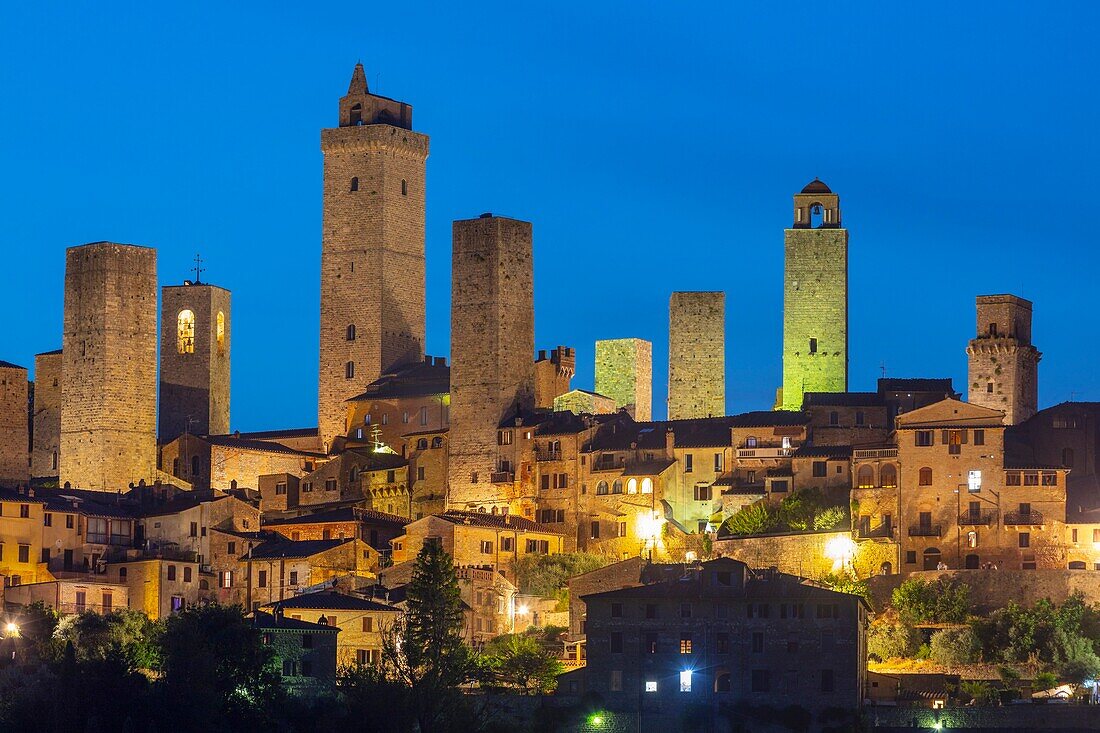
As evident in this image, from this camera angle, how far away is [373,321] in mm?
98875

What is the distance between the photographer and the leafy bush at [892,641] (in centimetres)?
7444

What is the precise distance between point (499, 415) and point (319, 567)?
394 inches

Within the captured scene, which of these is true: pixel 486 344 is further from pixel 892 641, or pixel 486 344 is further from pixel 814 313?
pixel 892 641

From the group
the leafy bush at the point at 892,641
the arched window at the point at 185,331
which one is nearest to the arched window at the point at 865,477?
the leafy bush at the point at 892,641

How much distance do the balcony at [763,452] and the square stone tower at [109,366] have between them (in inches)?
760

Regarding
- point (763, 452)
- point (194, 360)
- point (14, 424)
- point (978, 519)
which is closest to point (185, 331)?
point (194, 360)

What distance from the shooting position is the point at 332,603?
2972 inches

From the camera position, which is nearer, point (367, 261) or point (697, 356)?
point (697, 356)

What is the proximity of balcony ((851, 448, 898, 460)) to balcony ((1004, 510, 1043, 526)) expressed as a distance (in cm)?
367

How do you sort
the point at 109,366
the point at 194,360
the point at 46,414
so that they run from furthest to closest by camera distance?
the point at 194,360
the point at 46,414
the point at 109,366

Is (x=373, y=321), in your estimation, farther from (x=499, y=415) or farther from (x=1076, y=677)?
(x=1076, y=677)

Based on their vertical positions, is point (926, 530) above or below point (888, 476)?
below

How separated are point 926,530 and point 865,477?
2.57m

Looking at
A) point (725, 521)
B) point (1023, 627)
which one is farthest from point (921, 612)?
point (725, 521)
